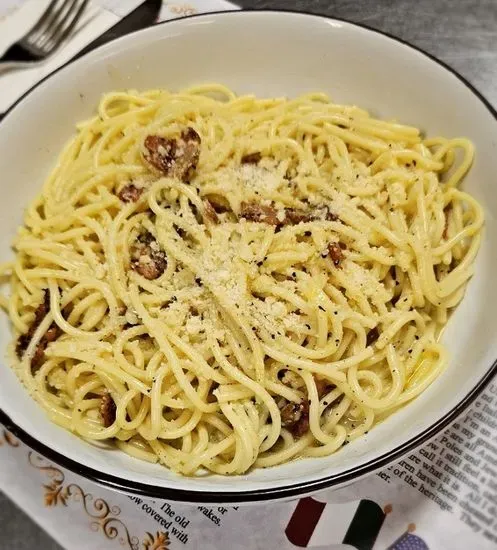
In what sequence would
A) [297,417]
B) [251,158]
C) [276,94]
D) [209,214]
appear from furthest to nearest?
1. [276,94]
2. [251,158]
3. [209,214]
4. [297,417]

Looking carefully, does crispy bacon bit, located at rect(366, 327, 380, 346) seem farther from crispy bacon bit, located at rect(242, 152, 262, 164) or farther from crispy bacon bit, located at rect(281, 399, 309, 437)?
crispy bacon bit, located at rect(242, 152, 262, 164)

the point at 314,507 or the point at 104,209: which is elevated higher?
the point at 104,209

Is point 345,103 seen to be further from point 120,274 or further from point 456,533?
point 456,533

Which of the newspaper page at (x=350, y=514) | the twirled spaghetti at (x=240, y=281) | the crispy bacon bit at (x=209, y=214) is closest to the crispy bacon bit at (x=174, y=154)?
the twirled spaghetti at (x=240, y=281)

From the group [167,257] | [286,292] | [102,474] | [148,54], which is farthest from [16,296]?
[148,54]

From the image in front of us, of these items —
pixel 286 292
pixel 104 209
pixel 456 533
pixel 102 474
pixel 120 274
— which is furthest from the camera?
pixel 104 209

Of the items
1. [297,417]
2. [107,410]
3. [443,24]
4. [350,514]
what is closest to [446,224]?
[297,417]

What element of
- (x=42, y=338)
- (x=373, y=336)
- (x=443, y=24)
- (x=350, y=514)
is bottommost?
(x=350, y=514)

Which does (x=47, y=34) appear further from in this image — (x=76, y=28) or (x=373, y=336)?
(x=373, y=336)
